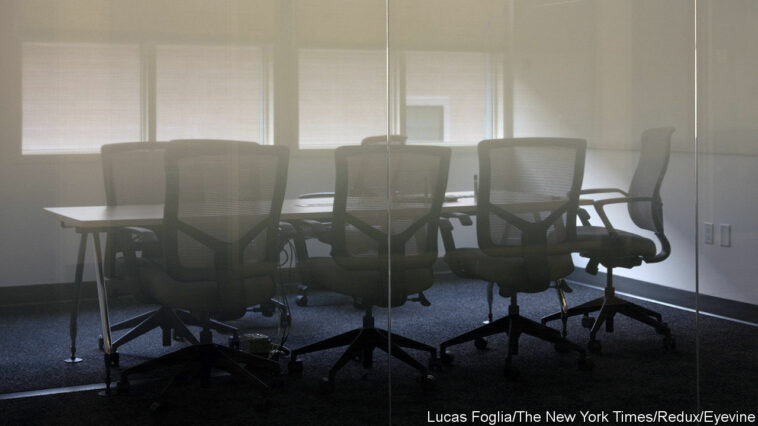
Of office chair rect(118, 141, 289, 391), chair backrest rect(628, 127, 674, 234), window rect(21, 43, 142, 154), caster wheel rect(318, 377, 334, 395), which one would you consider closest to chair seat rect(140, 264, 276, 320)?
office chair rect(118, 141, 289, 391)

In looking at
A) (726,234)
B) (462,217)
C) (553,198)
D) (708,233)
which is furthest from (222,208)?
(726,234)

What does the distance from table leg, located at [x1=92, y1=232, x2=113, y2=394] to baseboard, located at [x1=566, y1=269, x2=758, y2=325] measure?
5.75 feet

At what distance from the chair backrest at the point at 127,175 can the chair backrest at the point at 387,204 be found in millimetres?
628

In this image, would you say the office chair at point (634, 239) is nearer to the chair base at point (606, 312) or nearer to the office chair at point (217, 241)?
the chair base at point (606, 312)

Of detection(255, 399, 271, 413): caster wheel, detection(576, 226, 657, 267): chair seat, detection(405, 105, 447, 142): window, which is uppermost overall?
detection(405, 105, 447, 142): window

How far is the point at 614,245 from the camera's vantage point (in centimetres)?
340

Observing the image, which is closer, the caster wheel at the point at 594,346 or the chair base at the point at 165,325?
the chair base at the point at 165,325

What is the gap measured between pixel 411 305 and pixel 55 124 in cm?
139

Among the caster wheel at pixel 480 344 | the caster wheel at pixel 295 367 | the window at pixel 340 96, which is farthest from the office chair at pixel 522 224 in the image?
the caster wheel at pixel 295 367

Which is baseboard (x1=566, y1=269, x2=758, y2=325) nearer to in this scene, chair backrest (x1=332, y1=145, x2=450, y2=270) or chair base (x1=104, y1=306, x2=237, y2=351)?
chair backrest (x1=332, y1=145, x2=450, y2=270)

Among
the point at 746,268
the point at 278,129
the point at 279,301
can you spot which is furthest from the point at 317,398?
the point at 746,268

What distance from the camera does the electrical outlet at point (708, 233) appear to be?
12.0 feet

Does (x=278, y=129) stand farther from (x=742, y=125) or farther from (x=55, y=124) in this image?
(x=742, y=125)

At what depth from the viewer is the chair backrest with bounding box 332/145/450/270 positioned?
2.96m
